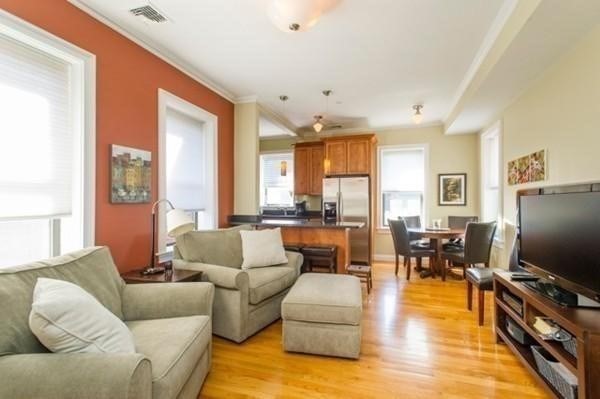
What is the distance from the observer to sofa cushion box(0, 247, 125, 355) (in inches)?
50.8

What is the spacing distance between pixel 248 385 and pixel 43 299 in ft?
4.30

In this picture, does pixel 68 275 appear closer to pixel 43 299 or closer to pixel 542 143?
pixel 43 299

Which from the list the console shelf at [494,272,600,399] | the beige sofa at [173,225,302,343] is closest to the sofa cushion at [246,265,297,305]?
the beige sofa at [173,225,302,343]

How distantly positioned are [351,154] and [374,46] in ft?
9.43

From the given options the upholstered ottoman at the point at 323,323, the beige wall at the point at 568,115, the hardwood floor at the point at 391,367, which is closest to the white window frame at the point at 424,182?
the beige wall at the point at 568,115

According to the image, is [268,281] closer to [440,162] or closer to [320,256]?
[320,256]

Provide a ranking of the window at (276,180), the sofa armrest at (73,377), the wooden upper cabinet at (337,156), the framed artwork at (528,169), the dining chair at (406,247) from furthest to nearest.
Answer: the window at (276,180), the wooden upper cabinet at (337,156), the dining chair at (406,247), the framed artwork at (528,169), the sofa armrest at (73,377)

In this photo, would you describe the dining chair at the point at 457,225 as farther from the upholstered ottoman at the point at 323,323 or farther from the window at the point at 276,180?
the window at the point at 276,180

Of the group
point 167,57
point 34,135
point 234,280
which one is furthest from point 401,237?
Result: point 34,135

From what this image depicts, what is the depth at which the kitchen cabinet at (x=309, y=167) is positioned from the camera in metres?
6.27

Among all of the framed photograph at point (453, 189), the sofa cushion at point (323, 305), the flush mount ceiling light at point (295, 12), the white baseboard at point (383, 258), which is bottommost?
the white baseboard at point (383, 258)

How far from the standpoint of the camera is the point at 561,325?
1637mm

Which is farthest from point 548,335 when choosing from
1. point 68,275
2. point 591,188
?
point 68,275

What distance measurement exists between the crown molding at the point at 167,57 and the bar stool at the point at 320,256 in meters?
2.43
